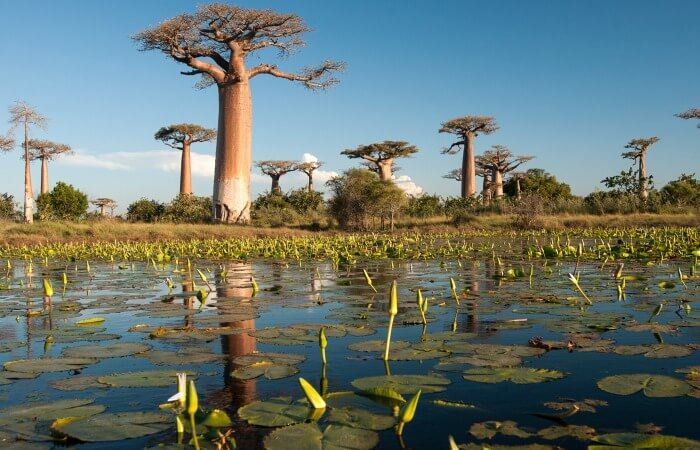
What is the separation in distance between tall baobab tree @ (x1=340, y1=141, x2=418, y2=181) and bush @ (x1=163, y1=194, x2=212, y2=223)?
12.7 m

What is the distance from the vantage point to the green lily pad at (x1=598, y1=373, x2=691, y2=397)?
205cm

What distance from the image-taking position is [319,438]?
1.62 meters

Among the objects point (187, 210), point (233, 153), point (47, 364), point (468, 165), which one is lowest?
point (47, 364)

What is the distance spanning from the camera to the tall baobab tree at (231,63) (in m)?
19.1

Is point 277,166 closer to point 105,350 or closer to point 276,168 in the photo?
point 276,168

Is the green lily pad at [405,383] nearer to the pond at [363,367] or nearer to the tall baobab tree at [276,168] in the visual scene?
the pond at [363,367]

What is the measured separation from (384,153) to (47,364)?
34.5m

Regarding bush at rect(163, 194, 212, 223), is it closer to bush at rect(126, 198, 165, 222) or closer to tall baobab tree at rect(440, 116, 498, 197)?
bush at rect(126, 198, 165, 222)

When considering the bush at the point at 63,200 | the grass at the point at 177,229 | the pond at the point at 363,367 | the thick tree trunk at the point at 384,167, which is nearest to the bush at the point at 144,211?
the bush at the point at 63,200

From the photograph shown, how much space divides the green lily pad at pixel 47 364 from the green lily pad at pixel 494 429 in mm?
1794

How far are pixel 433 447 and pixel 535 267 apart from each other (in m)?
6.23

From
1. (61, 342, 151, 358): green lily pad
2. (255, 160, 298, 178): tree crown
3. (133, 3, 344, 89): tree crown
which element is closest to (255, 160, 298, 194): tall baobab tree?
(255, 160, 298, 178): tree crown

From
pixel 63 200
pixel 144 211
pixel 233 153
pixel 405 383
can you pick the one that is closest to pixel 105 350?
pixel 405 383

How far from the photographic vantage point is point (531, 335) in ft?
10.5
